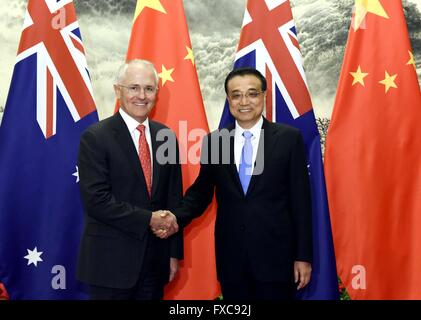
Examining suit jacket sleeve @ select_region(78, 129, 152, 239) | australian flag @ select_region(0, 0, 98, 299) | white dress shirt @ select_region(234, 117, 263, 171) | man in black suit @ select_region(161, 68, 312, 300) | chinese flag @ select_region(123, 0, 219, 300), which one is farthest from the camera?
chinese flag @ select_region(123, 0, 219, 300)

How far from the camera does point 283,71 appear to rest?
2725mm

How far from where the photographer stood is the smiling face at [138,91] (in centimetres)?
212

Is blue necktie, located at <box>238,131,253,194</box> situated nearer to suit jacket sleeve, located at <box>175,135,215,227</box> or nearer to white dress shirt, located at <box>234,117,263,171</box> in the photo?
white dress shirt, located at <box>234,117,263,171</box>

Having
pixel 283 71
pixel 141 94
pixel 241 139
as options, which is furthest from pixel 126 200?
pixel 283 71

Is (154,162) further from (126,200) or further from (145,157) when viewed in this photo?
(126,200)

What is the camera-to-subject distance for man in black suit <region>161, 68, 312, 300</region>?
2.06 meters

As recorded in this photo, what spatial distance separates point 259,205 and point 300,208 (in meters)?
0.18

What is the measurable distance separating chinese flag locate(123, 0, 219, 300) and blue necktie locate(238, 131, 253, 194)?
2.16 ft

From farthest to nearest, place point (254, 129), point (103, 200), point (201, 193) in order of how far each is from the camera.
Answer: point (201, 193)
point (254, 129)
point (103, 200)

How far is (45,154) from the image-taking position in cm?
271

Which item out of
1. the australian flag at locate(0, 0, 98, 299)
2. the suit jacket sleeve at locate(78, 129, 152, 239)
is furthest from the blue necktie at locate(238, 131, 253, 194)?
the australian flag at locate(0, 0, 98, 299)

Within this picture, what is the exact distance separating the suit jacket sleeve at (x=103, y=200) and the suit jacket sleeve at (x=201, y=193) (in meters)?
0.27

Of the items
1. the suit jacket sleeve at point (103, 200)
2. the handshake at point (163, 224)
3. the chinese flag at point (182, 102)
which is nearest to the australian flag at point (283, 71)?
the chinese flag at point (182, 102)
